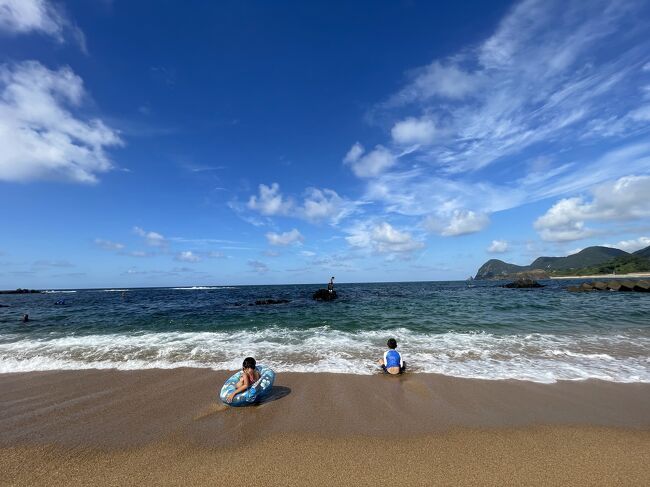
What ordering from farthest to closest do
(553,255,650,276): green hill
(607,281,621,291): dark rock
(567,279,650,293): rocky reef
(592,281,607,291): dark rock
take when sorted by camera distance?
(553,255,650,276): green hill < (592,281,607,291): dark rock < (607,281,621,291): dark rock < (567,279,650,293): rocky reef

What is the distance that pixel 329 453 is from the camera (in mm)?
4707

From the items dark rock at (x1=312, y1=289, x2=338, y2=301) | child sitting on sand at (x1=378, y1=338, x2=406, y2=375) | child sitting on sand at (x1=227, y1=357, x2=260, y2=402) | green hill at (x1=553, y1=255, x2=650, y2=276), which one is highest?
green hill at (x1=553, y1=255, x2=650, y2=276)

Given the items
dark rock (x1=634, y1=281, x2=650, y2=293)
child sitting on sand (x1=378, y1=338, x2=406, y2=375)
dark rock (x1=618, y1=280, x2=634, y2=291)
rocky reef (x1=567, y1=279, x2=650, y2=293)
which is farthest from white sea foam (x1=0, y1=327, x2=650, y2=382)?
dark rock (x1=618, y1=280, x2=634, y2=291)

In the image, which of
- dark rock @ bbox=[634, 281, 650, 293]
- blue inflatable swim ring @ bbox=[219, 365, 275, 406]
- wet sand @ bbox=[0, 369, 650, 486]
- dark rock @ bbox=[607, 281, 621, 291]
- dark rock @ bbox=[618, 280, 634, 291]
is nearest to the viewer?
wet sand @ bbox=[0, 369, 650, 486]

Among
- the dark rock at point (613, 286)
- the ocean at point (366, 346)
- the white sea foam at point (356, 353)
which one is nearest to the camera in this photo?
the white sea foam at point (356, 353)

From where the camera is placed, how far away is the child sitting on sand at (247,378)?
270 inches

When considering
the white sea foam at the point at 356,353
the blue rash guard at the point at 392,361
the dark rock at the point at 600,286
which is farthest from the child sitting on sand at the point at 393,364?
the dark rock at the point at 600,286

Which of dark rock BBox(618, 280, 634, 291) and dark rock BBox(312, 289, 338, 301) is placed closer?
dark rock BBox(312, 289, 338, 301)

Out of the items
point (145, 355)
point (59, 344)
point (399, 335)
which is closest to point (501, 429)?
point (399, 335)

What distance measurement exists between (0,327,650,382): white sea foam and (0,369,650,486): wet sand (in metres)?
1.27

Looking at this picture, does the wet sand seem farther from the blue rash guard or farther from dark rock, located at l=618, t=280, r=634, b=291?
dark rock, located at l=618, t=280, r=634, b=291

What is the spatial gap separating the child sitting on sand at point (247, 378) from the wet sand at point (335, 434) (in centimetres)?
41

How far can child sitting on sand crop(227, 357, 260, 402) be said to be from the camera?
22.5 ft

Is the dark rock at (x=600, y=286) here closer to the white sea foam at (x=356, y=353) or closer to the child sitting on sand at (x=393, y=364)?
the white sea foam at (x=356, y=353)
